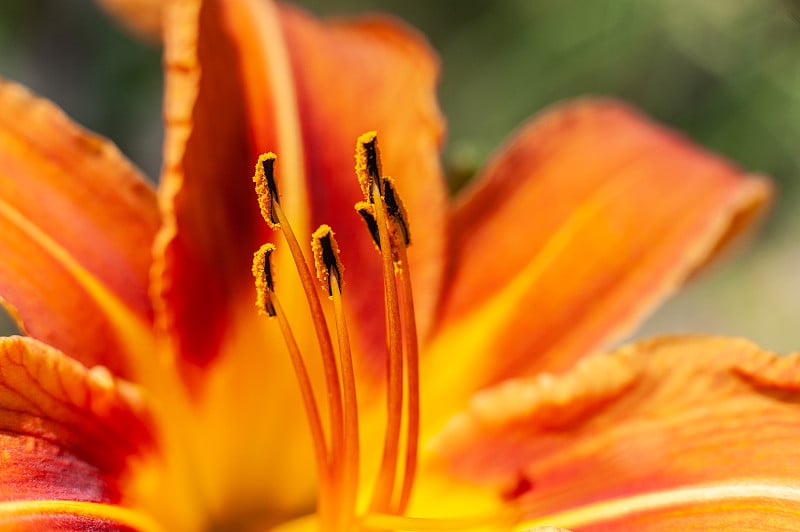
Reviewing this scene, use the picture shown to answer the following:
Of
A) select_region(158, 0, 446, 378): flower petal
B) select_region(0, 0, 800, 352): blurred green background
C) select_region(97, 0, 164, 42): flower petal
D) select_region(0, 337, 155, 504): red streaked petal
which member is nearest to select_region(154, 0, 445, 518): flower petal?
select_region(158, 0, 446, 378): flower petal

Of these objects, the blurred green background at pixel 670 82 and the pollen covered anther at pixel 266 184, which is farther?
the blurred green background at pixel 670 82

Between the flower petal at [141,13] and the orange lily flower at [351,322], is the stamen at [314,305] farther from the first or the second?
the flower petal at [141,13]

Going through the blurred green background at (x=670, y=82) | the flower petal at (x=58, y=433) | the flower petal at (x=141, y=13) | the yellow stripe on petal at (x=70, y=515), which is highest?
the blurred green background at (x=670, y=82)

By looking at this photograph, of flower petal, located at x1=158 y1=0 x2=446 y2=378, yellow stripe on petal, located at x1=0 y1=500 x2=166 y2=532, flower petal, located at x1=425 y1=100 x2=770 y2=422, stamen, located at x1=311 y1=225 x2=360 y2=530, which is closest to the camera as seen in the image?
yellow stripe on petal, located at x1=0 y1=500 x2=166 y2=532

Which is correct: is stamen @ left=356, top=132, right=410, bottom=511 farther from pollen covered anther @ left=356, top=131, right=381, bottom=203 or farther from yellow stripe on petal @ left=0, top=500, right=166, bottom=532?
yellow stripe on petal @ left=0, top=500, right=166, bottom=532

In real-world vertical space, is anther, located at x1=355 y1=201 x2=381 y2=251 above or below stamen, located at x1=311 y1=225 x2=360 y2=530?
above

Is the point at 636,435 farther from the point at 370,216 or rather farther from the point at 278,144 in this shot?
the point at 278,144

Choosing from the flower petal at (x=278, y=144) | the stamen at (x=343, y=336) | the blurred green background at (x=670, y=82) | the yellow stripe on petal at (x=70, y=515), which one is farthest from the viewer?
the blurred green background at (x=670, y=82)

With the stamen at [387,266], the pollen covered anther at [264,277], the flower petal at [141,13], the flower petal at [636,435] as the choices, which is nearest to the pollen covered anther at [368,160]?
the stamen at [387,266]

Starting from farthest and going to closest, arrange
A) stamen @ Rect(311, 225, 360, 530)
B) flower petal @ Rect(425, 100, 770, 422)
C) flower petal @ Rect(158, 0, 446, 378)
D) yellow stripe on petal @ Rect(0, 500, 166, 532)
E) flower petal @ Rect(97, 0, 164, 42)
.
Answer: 1. flower petal @ Rect(97, 0, 164, 42)
2. flower petal @ Rect(425, 100, 770, 422)
3. flower petal @ Rect(158, 0, 446, 378)
4. stamen @ Rect(311, 225, 360, 530)
5. yellow stripe on petal @ Rect(0, 500, 166, 532)
